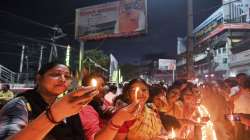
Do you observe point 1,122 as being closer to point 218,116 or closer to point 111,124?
point 111,124

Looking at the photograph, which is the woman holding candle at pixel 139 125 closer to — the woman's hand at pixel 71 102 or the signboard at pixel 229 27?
the woman's hand at pixel 71 102

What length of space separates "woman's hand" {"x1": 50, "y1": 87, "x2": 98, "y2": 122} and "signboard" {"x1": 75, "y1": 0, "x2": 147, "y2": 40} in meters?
20.2

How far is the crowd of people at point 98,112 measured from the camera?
147 centimetres

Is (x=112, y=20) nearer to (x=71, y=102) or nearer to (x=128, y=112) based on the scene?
(x=128, y=112)

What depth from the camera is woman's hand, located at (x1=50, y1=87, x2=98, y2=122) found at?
55.7 inches

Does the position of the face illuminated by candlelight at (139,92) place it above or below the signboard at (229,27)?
below

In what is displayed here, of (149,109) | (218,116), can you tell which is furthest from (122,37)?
(149,109)

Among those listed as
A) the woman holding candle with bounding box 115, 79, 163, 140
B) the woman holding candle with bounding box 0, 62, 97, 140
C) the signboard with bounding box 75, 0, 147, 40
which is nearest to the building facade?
the signboard with bounding box 75, 0, 147, 40

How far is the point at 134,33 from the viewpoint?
72.3ft

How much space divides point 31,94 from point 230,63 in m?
42.5

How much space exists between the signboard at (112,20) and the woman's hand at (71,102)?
2023 cm

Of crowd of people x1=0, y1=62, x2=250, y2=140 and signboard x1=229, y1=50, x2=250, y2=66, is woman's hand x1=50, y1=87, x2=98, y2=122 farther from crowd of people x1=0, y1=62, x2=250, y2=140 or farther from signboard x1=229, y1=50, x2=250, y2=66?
signboard x1=229, y1=50, x2=250, y2=66

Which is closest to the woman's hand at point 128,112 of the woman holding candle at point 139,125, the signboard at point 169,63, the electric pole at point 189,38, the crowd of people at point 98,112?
the crowd of people at point 98,112

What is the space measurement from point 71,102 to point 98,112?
89.1 inches
